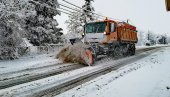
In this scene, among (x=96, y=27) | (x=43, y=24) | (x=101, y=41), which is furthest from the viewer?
(x=43, y=24)

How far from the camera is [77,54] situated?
1564 centimetres

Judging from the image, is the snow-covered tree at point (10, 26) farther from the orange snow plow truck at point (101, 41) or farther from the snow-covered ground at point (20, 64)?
the orange snow plow truck at point (101, 41)

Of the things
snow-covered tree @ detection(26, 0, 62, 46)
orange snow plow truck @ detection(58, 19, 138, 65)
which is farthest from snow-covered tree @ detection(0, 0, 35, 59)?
snow-covered tree @ detection(26, 0, 62, 46)

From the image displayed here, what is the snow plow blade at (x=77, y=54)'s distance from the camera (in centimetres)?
1496

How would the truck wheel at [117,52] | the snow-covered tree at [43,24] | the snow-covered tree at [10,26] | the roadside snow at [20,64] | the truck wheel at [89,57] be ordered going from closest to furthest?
the roadside snow at [20,64], the truck wheel at [89,57], the snow-covered tree at [10,26], the truck wheel at [117,52], the snow-covered tree at [43,24]

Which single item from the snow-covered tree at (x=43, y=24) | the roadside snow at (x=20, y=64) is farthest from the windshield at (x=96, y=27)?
the snow-covered tree at (x=43, y=24)

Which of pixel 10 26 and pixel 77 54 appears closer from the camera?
pixel 77 54

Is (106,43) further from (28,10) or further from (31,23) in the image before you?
(31,23)

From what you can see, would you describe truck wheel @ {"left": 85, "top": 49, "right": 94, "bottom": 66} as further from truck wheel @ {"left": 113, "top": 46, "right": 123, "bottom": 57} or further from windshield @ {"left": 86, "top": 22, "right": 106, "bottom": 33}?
truck wheel @ {"left": 113, "top": 46, "right": 123, "bottom": 57}

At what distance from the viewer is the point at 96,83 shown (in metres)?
8.54

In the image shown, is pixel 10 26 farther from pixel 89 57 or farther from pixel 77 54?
pixel 89 57

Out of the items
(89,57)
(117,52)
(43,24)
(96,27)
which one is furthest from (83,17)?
(89,57)

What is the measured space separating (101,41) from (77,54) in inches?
119

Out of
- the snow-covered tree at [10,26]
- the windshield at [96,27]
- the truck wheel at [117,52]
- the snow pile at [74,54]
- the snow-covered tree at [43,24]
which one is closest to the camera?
the snow pile at [74,54]
